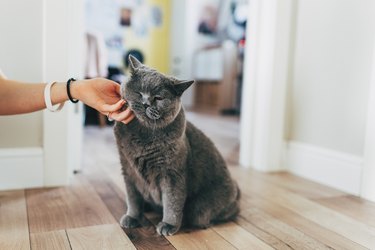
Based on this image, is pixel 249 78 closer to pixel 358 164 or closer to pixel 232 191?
pixel 358 164

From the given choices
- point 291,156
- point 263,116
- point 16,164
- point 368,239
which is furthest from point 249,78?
point 16,164

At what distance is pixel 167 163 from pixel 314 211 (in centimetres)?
61

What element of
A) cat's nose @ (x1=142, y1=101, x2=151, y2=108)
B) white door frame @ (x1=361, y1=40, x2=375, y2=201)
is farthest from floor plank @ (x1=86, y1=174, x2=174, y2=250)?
white door frame @ (x1=361, y1=40, x2=375, y2=201)

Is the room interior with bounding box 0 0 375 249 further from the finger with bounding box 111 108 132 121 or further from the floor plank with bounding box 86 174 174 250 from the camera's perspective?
the finger with bounding box 111 108 132 121

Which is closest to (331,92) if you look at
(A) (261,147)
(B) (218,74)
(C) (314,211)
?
(A) (261,147)

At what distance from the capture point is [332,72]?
1528 millimetres

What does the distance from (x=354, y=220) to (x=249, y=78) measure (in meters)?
0.93

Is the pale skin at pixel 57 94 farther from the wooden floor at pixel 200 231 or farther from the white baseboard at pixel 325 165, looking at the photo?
the white baseboard at pixel 325 165

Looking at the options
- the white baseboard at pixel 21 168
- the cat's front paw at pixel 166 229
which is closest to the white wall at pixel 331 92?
the cat's front paw at pixel 166 229

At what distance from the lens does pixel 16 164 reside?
1.32 meters

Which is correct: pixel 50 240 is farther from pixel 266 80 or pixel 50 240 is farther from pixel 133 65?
pixel 266 80

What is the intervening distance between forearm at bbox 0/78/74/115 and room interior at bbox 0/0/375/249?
0.75 feet

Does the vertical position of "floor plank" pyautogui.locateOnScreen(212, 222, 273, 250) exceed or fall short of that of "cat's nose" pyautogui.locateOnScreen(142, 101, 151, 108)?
it falls short

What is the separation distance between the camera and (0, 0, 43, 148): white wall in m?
1.29
